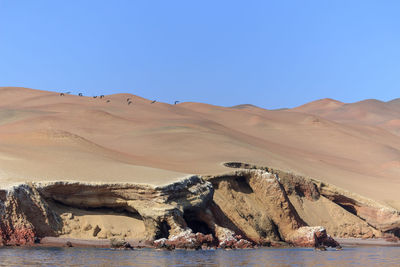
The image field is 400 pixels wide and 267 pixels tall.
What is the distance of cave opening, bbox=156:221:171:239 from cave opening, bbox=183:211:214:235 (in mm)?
2839

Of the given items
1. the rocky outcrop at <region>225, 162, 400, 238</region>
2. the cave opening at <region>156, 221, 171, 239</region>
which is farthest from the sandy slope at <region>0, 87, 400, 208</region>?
the rocky outcrop at <region>225, 162, 400, 238</region>

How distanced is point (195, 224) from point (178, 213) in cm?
382

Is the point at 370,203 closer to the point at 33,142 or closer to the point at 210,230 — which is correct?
the point at 210,230

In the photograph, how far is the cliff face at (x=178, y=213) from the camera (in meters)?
39.6

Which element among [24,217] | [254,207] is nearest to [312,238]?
[254,207]

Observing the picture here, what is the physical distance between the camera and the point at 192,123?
94.0 m

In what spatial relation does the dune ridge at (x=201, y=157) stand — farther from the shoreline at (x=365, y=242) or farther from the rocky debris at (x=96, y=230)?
the shoreline at (x=365, y=242)

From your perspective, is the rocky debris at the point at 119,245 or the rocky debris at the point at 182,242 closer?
the rocky debris at the point at 119,245

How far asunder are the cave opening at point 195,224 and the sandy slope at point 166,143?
7.38ft

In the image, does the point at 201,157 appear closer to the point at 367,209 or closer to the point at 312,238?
the point at 367,209

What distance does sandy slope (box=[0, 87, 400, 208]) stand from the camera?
155 feet

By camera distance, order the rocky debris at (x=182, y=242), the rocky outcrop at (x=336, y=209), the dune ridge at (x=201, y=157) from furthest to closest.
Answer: the rocky outcrop at (x=336, y=209) → the dune ridge at (x=201, y=157) → the rocky debris at (x=182, y=242)

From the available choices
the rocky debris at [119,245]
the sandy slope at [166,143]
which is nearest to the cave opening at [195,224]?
the sandy slope at [166,143]

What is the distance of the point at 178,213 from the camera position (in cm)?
4175
